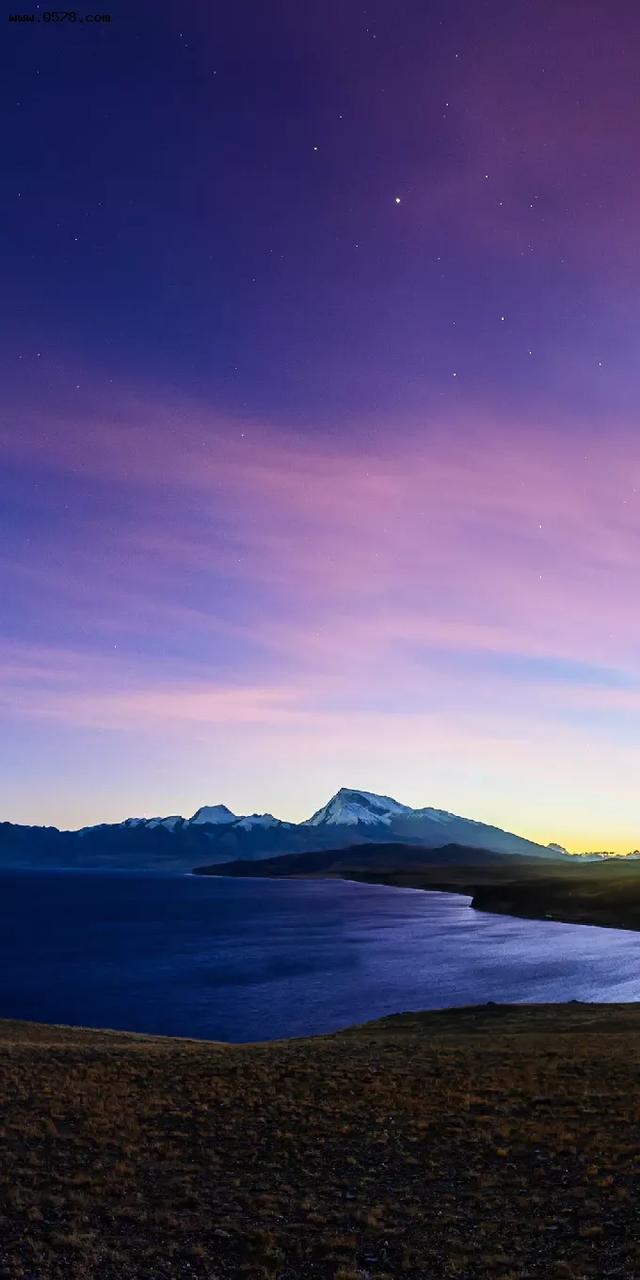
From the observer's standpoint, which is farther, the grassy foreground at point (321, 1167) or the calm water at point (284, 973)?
the calm water at point (284, 973)

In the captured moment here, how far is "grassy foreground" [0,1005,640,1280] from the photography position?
12.9 m

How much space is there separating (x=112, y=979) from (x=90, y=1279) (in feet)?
309

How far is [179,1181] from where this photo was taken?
54.3ft

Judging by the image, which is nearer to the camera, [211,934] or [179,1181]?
[179,1181]

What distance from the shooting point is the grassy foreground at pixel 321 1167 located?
12891mm

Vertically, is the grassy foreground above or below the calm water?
above

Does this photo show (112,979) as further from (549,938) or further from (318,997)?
(549,938)

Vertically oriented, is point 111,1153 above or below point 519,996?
above

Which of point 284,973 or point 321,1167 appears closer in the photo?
point 321,1167

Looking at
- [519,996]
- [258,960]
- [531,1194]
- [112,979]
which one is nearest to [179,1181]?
[531,1194]

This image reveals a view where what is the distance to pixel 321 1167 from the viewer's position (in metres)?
17.8

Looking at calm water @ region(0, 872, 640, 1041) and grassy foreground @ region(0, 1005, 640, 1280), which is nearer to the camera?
grassy foreground @ region(0, 1005, 640, 1280)

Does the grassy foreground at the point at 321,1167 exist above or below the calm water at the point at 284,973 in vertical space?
above

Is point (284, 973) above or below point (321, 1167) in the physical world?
below
